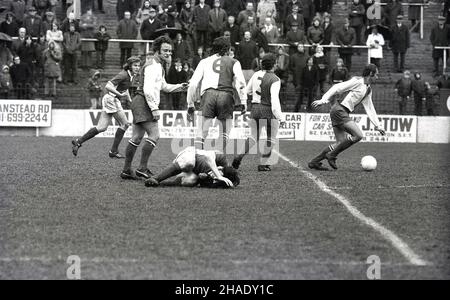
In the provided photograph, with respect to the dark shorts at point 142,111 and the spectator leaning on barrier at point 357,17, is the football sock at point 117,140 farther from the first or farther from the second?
Result: the spectator leaning on barrier at point 357,17

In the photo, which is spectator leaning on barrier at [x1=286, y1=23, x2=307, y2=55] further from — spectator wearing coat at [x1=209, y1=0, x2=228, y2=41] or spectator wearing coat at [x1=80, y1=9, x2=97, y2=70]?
spectator wearing coat at [x1=80, y1=9, x2=97, y2=70]

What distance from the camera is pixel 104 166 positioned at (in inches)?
614

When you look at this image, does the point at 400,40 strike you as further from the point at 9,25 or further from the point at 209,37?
the point at 9,25

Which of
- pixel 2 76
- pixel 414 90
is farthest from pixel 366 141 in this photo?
pixel 2 76

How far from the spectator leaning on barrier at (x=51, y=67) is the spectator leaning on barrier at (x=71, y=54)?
1.12ft

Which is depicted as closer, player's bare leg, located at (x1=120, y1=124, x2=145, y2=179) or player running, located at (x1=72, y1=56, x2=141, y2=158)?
player's bare leg, located at (x1=120, y1=124, x2=145, y2=179)

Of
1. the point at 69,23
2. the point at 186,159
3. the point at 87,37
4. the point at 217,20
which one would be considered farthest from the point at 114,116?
the point at 87,37

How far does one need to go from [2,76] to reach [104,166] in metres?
12.0

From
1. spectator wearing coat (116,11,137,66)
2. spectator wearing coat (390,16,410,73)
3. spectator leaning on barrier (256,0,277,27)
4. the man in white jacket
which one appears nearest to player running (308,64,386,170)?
spectator leaning on barrier (256,0,277,27)

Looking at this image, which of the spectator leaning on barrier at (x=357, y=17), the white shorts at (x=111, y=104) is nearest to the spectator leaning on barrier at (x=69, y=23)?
the spectator leaning on barrier at (x=357, y=17)

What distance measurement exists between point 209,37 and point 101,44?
3647mm

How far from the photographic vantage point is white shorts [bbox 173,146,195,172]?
1155cm

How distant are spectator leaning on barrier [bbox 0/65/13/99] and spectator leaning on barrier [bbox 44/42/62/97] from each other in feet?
4.34

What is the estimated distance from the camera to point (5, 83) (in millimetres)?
26469
